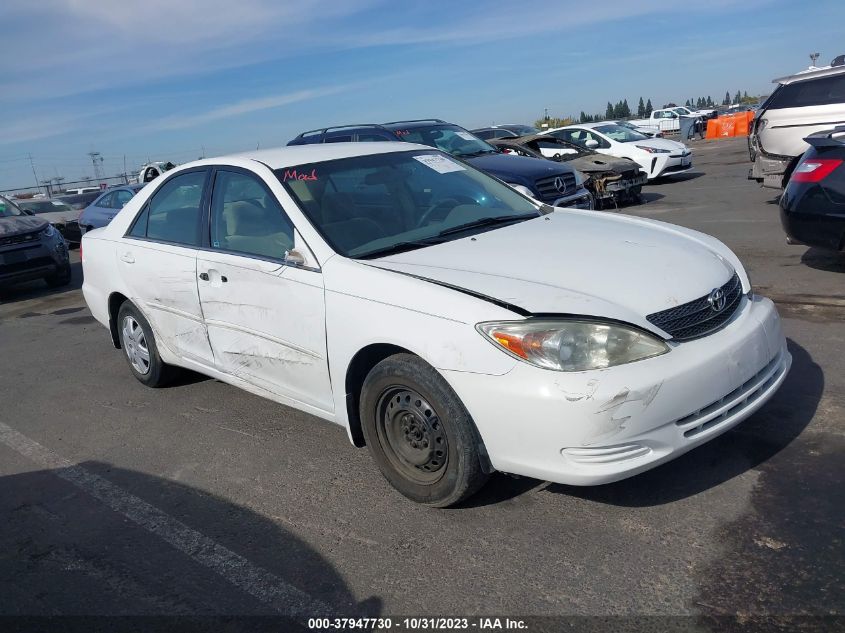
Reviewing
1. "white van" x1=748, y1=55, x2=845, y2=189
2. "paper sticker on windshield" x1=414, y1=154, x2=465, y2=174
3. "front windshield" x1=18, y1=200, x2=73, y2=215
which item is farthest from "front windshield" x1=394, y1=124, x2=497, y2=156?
"front windshield" x1=18, y1=200, x2=73, y2=215


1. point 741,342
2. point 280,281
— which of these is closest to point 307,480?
point 280,281

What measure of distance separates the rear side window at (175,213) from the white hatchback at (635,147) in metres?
12.4

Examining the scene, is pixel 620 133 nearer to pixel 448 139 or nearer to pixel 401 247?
pixel 448 139

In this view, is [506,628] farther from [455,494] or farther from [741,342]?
[741,342]

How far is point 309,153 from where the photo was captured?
15.0 ft

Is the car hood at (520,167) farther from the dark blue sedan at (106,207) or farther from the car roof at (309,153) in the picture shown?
the dark blue sedan at (106,207)

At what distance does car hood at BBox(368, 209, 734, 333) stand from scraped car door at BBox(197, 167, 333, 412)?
0.49 meters

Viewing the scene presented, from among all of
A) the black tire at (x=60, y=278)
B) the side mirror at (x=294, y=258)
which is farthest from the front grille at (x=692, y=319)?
the black tire at (x=60, y=278)

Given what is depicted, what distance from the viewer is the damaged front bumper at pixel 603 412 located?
9.40 ft

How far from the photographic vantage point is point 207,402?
5238 millimetres

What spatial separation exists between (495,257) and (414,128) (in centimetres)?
870

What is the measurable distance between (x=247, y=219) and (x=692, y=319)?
249cm

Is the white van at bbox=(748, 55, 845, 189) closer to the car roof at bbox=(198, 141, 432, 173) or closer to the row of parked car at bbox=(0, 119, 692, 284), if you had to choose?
the row of parked car at bbox=(0, 119, 692, 284)

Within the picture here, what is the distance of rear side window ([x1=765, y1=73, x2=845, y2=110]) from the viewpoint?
9.90 meters
